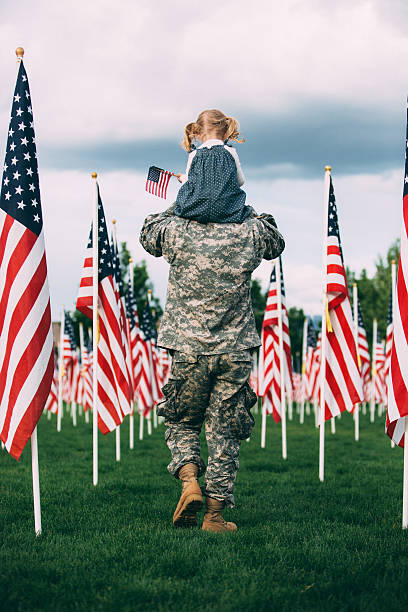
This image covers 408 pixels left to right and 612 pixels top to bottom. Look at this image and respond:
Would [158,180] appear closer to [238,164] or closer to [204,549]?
[238,164]

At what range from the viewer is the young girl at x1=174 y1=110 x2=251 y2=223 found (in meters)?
5.40

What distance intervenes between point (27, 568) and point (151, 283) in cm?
5444

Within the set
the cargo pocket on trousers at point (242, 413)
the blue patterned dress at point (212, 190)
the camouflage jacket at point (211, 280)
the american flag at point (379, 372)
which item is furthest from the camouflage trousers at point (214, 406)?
the american flag at point (379, 372)

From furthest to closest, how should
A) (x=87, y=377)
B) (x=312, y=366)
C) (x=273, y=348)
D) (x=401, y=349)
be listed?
(x=312, y=366), (x=87, y=377), (x=273, y=348), (x=401, y=349)

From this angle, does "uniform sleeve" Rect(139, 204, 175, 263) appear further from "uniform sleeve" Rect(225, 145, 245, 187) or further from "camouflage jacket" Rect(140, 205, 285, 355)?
"uniform sleeve" Rect(225, 145, 245, 187)

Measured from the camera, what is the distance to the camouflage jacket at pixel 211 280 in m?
5.39

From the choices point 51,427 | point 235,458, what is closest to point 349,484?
point 235,458

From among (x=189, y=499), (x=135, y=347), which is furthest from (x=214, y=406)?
(x=135, y=347)

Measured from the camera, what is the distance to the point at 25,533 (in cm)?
561

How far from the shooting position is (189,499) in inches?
211

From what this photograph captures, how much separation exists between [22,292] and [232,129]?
90.4 inches

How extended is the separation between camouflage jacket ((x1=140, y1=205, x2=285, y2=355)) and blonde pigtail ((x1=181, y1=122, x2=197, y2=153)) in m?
0.66

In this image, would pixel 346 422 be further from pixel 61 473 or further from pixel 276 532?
pixel 276 532

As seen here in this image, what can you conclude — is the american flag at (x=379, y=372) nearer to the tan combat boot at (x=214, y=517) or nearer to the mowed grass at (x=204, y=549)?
the mowed grass at (x=204, y=549)
